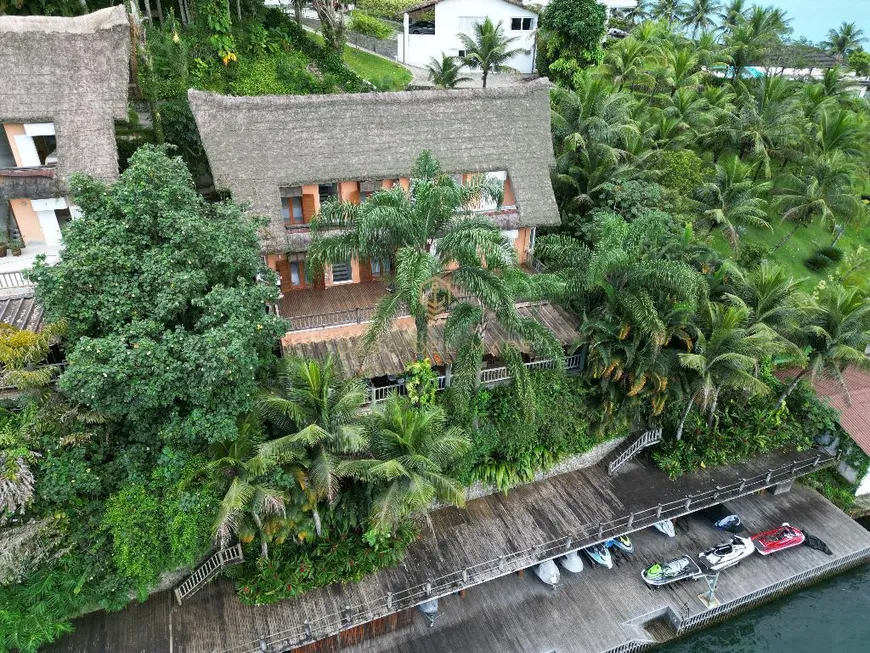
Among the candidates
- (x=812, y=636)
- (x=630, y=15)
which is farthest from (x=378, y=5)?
(x=812, y=636)

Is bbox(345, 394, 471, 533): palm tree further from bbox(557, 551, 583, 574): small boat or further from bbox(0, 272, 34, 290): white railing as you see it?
bbox(0, 272, 34, 290): white railing

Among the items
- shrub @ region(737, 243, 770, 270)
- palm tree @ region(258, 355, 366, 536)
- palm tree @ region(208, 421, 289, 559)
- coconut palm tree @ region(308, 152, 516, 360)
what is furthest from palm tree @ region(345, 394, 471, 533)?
shrub @ region(737, 243, 770, 270)

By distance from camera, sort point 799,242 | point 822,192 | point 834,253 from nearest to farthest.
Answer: point 822,192 < point 834,253 < point 799,242

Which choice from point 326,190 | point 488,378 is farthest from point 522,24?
point 488,378

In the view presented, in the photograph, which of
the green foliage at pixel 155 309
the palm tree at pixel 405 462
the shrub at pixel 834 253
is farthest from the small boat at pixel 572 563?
the shrub at pixel 834 253

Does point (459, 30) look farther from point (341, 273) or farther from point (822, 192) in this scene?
point (341, 273)

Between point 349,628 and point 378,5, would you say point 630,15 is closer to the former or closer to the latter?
point 378,5
